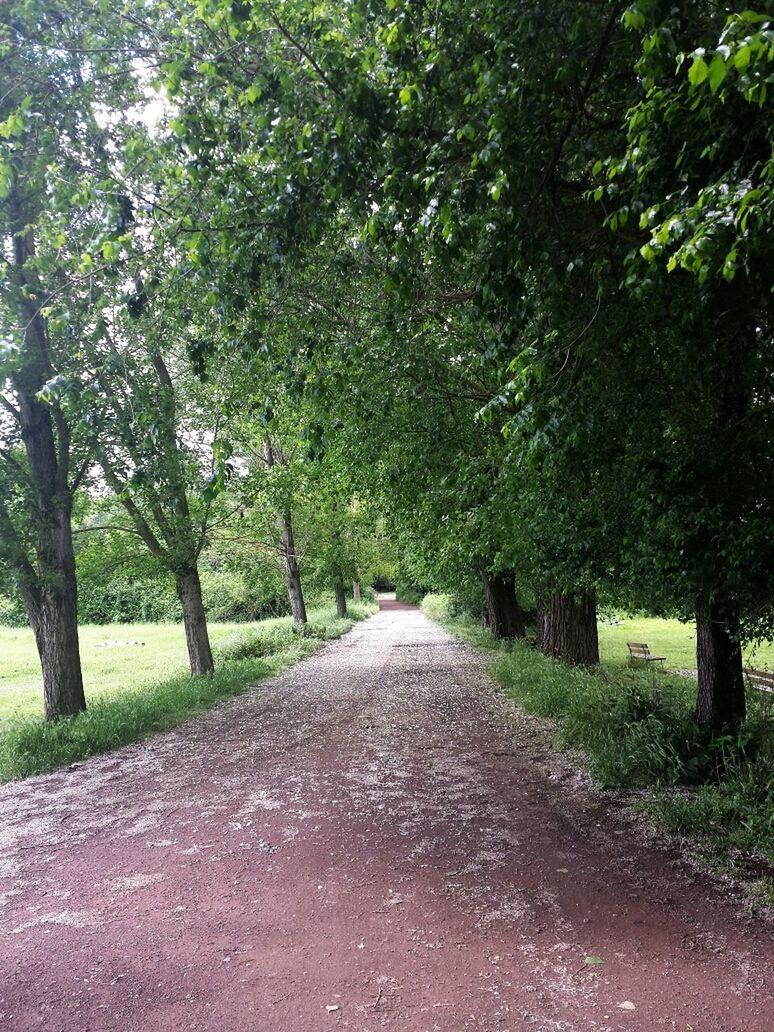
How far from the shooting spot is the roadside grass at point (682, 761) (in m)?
4.93

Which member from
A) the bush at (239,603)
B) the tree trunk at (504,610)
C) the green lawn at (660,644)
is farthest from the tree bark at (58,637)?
the bush at (239,603)

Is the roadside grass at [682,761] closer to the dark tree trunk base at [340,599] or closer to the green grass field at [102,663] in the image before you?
the green grass field at [102,663]

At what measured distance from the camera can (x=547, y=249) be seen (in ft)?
15.6

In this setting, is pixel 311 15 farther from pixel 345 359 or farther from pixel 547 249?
pixel 345 359

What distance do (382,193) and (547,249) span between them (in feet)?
4.32

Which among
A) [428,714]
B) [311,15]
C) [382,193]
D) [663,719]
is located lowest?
[428,714]

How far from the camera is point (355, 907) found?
4305 mm

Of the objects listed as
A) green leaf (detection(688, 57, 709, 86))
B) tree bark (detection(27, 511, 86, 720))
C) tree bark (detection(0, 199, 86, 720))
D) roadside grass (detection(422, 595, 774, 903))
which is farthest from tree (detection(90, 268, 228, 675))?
roadside grass (detection(422, 595, 774, 903))

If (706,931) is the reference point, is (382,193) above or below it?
above

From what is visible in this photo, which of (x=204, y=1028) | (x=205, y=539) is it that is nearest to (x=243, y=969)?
(x=204, y=1028)

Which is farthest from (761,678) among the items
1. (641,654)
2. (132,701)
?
(132,701)

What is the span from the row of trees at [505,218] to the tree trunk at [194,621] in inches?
294

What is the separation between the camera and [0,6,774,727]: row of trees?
4.02 meters

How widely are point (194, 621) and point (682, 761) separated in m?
10.5
